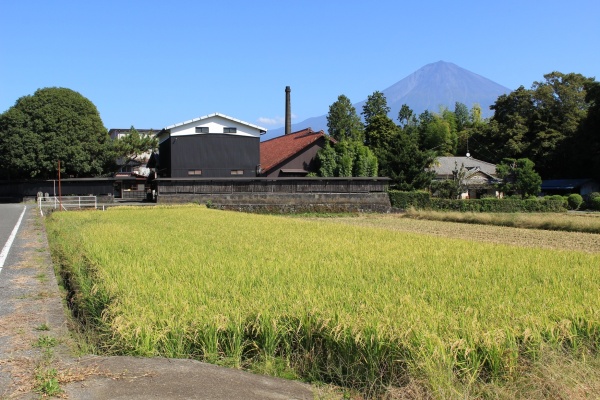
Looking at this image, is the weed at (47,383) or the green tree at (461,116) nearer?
the weed at (47,383)

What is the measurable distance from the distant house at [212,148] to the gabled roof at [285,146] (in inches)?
69.4

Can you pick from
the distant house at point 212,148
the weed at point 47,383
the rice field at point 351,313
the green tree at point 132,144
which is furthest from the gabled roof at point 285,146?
the weed at point 47,383

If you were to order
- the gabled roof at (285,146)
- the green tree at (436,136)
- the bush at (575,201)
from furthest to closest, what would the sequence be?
the green tree at (436,136)
the bush at (575,201)
the gabled roof at (285,146)

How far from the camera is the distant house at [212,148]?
114 feet

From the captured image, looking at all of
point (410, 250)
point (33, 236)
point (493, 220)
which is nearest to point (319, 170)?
point (493, 220)

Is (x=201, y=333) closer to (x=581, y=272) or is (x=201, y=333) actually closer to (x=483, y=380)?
(x=483, y=380)

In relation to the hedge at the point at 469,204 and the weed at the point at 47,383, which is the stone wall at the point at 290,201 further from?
the weed at the point at 47,383

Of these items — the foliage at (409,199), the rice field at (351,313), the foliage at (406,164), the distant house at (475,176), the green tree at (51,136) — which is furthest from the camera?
the distant house at (475,176)

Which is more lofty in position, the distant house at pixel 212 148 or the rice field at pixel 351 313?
the distant house at pixel 212 148

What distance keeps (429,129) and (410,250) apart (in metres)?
55.0

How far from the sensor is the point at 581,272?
258 inches

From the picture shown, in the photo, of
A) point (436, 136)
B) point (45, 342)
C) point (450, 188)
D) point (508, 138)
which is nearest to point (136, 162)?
point (436, 136)

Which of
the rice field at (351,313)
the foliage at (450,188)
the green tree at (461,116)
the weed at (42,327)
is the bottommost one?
the weed at (42,327)

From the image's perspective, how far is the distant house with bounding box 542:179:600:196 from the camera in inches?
1876
